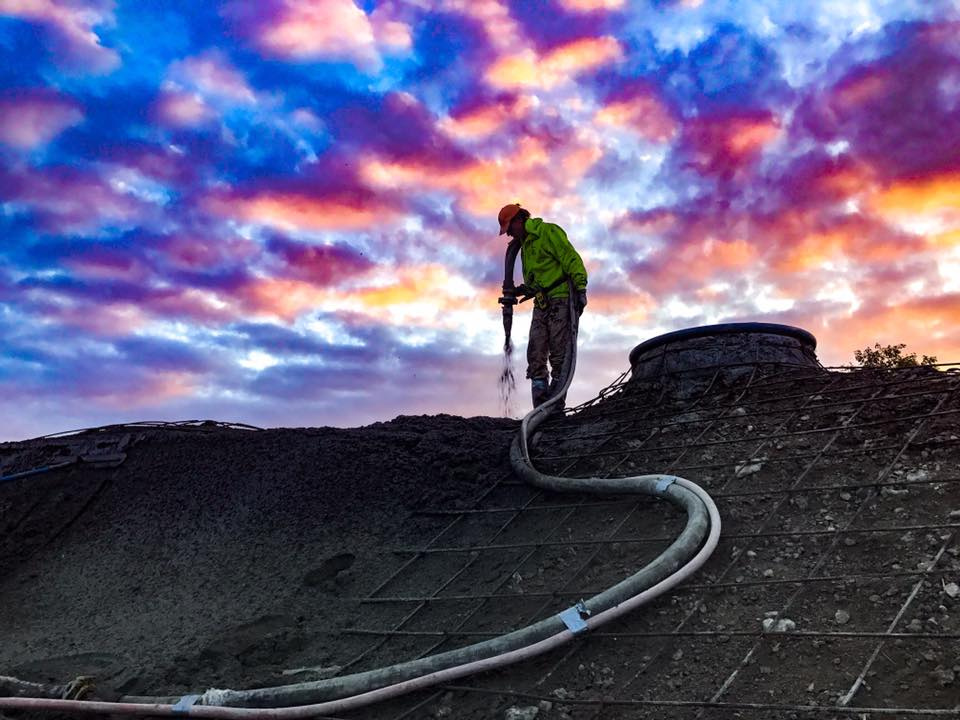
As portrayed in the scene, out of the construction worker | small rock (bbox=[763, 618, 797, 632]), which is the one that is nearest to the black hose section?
the construction worker

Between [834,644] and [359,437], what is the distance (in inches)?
135

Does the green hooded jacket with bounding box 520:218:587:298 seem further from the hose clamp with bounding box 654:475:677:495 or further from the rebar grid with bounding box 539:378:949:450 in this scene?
the hose clamp with bounding box 654:475:677:495

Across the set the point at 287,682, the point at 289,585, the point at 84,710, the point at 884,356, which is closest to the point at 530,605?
the point at 287,682

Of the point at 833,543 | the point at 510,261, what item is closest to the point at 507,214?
the point at 510,261

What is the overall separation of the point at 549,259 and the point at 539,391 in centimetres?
109

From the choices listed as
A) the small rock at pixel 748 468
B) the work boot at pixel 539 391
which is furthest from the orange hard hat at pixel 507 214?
the small rock at pixel 748 468

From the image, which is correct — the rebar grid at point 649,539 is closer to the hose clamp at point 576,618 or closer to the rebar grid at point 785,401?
the hose clamp at point 576,618

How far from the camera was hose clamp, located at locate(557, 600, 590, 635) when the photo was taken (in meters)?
2.71

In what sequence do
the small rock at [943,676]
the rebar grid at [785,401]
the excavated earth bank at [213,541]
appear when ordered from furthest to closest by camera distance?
the rebar grid at [785,401] < the excavated earth bank at [213,541] < the small rock at [943,676]

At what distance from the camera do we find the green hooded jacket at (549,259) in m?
6.05

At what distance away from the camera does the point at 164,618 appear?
12.6 ft

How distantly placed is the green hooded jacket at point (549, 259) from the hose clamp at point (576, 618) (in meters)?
3.59

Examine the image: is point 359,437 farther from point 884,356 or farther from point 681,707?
point 884,356

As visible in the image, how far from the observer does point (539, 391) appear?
6.13m
